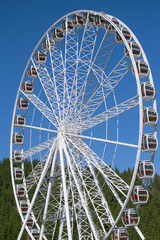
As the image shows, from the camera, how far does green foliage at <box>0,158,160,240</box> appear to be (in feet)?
200

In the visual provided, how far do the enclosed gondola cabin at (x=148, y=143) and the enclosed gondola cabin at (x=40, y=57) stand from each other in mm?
15194

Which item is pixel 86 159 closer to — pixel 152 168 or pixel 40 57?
pixel 152 168

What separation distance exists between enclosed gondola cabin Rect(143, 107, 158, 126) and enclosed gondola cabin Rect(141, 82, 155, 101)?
78 cm

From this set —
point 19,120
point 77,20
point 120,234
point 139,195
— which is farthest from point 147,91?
point 19,120

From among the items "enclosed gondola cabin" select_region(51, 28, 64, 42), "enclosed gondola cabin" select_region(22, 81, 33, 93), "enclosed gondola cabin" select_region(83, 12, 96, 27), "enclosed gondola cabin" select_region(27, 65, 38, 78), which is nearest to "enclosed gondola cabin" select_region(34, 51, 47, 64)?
"enclosed gondola cabin" select_region(27, 65, 38, 78)

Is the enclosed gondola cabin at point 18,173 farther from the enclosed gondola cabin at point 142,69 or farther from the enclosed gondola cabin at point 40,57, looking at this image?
the enclosed gondola cabin at point 142,69

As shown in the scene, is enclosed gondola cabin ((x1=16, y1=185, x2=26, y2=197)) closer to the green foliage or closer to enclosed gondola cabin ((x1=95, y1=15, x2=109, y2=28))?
enclosed gondola cabin ((x1=95, y1=15, x2=109, y2=28))

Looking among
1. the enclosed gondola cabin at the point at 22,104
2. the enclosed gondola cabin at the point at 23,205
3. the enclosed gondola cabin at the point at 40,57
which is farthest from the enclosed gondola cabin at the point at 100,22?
the enclosed gondola cabin at the point at 23,205

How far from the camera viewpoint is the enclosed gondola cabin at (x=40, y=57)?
33.2 m

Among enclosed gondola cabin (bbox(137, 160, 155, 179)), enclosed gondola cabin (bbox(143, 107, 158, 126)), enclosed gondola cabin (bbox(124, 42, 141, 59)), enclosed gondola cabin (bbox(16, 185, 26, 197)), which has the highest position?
enclosed gondola cabin (bbox(124, 42, 141, 59))

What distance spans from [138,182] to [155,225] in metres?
34.3

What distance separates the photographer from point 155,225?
220ft

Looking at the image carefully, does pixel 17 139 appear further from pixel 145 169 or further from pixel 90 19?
pixel 145 169

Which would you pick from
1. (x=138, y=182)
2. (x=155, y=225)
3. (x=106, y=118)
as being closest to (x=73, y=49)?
(x=106, y=118)
